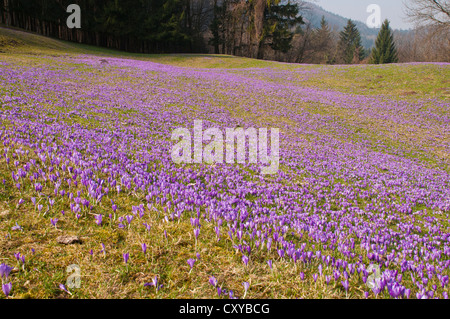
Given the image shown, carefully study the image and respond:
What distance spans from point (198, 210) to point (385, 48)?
379ft

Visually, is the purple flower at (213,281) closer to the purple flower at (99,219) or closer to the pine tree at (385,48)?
the purple flower at (99,219)

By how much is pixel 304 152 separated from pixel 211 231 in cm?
848

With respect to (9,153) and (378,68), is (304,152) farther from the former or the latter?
(378,68)

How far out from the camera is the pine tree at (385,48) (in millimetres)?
93688

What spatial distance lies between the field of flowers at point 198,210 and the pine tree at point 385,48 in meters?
95.2

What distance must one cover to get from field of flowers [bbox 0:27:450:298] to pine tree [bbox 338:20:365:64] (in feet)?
368

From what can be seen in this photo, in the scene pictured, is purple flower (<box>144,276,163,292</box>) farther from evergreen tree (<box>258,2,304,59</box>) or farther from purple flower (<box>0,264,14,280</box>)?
evergreen tree (<box>258,2,304,59</box>)

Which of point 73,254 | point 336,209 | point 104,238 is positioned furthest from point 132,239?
point 336,209

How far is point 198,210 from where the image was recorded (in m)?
4.43

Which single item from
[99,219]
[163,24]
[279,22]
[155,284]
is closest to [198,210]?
[99,219]

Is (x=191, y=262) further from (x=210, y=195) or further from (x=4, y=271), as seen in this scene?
(x=210, y=195)

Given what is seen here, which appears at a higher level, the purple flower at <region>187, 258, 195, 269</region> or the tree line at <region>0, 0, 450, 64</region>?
the tree line at <region>0, 0, 450, 64</region>

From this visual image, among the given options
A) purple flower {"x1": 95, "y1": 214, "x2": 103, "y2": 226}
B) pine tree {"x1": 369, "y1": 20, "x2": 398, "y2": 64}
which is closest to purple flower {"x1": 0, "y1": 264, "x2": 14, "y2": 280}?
purple flower {"x1": 95, "y1": 214, "x2": 103, "y2": 226}

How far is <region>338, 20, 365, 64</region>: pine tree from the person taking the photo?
11260 cm
